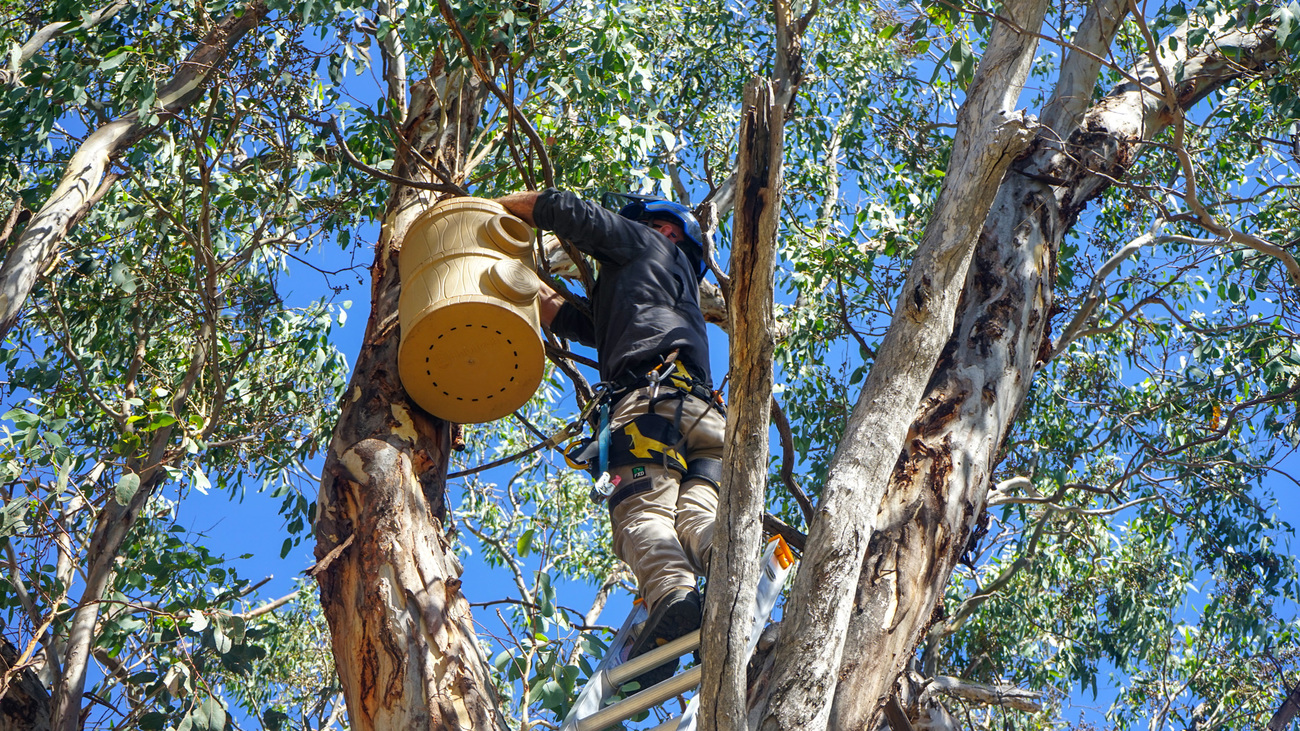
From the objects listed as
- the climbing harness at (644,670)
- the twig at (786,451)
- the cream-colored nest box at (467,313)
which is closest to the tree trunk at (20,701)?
the cream-colored nest box at (467,313)

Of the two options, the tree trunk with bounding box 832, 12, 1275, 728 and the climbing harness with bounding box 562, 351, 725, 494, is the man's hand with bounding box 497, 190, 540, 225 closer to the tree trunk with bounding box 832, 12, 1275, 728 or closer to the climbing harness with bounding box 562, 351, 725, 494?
the climbing harness with bounding box 562, 351, 725, 494

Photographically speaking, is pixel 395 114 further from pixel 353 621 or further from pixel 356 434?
pixel 353 621

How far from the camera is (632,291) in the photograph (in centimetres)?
381

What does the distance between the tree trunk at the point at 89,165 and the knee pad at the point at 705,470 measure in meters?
2.19

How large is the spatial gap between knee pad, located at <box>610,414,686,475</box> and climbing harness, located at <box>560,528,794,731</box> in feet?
1.66

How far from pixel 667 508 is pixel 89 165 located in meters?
2.47

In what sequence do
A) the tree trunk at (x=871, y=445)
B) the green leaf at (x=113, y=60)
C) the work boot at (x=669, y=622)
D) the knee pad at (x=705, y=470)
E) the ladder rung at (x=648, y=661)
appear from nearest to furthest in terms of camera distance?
1. the tree trunk at (x=871, y=445)
2. the ladder rung at (x=648, y=661)
3. the work boot at (x=669, y=622)
4. the knee pad at (x=705, y=470)
5. the green leaf at (x=113, y=60)

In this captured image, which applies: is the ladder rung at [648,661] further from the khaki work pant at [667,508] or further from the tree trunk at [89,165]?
the tree trunk at [89,165]

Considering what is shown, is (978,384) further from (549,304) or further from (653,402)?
(549,304)

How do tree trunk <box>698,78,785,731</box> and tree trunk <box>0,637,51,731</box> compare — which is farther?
tree trunk <box>0,637,51,731</box>

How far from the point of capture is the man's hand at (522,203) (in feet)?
12.2

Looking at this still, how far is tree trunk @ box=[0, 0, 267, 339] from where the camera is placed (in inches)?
146

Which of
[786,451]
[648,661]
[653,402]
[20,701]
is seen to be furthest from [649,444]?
[20,701]

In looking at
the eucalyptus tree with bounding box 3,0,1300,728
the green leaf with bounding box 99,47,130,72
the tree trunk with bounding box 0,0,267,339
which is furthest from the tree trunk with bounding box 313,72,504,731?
the green leaf with bounding box 99,47,130,72
